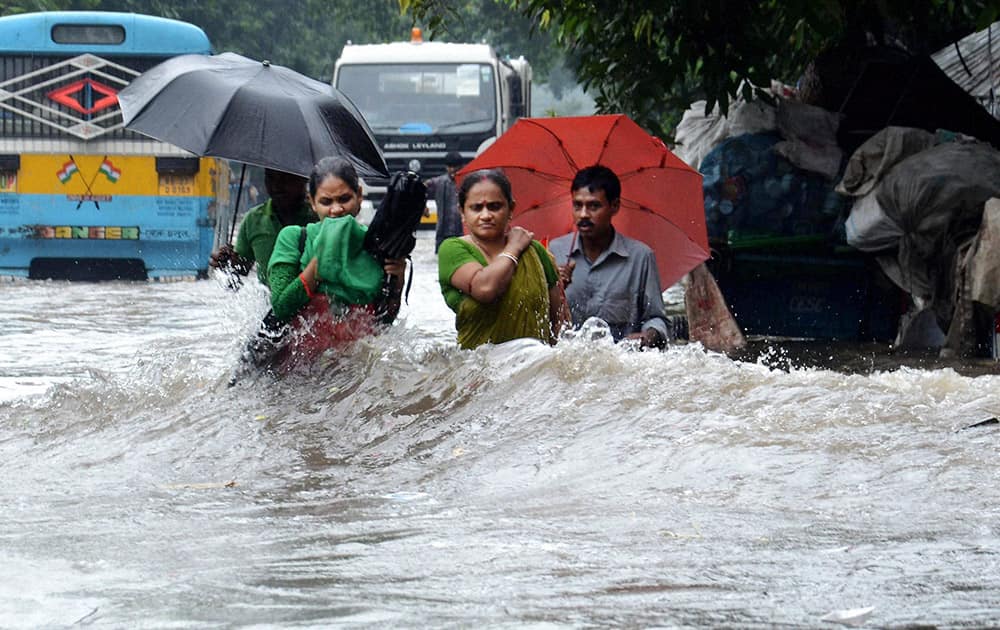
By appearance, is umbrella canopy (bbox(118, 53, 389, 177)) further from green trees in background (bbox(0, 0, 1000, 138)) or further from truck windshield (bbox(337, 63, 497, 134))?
truck windshield (bbox(337, 63, 497, 134))

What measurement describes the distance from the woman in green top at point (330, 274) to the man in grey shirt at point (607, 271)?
0.94 metres

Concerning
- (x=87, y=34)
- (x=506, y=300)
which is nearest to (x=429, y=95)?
(x=87, y=34)

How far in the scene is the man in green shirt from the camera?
26.1 ft

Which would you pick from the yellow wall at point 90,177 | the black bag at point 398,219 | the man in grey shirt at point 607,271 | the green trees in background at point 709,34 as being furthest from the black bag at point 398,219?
the yellow wall at point 90,177

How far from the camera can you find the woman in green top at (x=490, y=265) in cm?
679

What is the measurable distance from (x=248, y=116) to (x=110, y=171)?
1112 cm

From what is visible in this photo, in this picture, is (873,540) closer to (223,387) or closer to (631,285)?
(631,285)

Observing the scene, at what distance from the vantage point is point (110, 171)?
61.5 feet

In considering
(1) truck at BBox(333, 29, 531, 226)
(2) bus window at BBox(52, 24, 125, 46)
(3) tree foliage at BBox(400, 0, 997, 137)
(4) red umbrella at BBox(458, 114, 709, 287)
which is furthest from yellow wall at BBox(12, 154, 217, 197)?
(4) red umbrella at BBox(458, 114, 709, 287)

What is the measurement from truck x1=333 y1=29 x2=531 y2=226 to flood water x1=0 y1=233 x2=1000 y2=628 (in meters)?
18.3

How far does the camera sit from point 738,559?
471cm

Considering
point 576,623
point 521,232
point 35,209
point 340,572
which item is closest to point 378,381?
point 521,232

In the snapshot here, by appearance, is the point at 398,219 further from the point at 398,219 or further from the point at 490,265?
the point at 490,265

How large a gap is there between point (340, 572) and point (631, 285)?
3305mm
